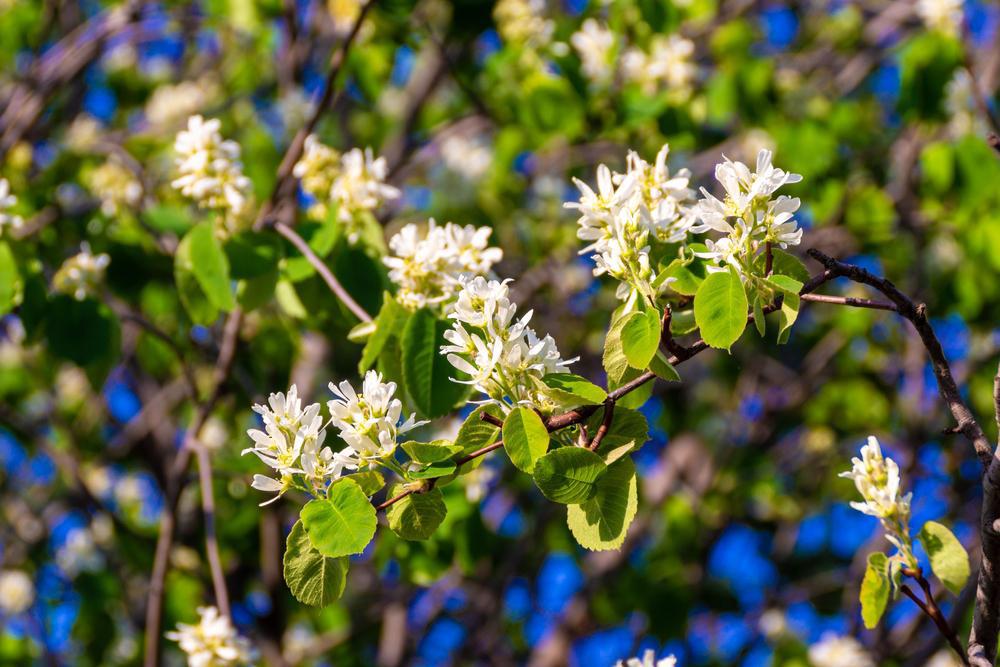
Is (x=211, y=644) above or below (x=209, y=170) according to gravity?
below

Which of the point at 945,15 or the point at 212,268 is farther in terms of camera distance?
the point at 945,15

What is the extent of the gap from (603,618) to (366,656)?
1091mm

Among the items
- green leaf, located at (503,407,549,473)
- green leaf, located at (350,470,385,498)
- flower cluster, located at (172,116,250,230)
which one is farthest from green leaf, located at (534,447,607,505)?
flower cluster, located at (172,116,250,230)

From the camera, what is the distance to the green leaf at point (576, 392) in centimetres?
129

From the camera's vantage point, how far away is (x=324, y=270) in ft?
6.56

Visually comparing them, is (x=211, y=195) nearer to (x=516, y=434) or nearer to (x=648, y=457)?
(x=516, y=434)

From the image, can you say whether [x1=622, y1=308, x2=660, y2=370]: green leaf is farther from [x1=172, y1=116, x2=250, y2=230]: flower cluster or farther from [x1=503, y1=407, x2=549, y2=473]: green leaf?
[x1=172, y1=116, x2=250, y2=230]: flower cluster

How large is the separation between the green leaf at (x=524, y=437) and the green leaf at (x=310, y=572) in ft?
0.88

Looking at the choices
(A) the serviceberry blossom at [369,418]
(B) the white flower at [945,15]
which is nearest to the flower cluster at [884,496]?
(A) the serviceberry blossom at [369,418]

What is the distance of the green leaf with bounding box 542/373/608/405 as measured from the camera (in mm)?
1294

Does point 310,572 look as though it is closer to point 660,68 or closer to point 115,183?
point 660,68

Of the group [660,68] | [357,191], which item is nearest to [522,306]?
[660,68]

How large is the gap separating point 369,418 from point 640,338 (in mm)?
361

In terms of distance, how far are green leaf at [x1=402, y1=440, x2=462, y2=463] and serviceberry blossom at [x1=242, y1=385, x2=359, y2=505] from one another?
0.09 meters
